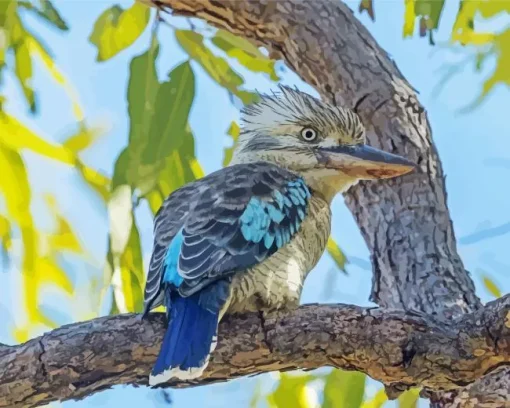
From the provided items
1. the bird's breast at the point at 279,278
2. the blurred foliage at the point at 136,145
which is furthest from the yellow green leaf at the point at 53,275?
the bird's breast at the point at 279,278

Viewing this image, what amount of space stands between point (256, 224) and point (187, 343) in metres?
0.27

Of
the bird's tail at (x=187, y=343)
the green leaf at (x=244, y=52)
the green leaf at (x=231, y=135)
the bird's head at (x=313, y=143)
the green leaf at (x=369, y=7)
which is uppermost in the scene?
the green leaf at (x=369, y=7)

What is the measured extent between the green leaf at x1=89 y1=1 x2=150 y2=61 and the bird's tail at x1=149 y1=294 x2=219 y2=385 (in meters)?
1.07

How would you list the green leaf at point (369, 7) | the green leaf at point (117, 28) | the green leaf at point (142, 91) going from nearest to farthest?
the green leaf at point (142, 91)
the green leaf at point (117, 28)
the green leaf at point (369, 7)

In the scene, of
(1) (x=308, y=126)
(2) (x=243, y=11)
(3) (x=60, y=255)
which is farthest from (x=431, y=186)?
(3) (x=60, y=255)

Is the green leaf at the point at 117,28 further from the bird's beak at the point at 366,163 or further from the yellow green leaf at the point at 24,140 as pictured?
the bird's beak at the point at 366,163

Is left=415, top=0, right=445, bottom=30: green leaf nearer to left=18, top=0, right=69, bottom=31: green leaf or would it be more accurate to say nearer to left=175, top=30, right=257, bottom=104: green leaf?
left=175, top=30, right=257, bottom=104: green leaf

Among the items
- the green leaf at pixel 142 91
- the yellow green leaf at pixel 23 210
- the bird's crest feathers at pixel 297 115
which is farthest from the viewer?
the yellow green leaf at pixel 23 210

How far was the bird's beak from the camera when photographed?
1.87 metres

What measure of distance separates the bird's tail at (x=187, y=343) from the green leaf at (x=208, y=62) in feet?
3.38

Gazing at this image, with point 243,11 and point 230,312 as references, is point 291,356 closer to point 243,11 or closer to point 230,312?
point 230,312

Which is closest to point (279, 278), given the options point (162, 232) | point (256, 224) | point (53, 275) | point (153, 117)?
point (256, 224)

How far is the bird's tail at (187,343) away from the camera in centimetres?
138

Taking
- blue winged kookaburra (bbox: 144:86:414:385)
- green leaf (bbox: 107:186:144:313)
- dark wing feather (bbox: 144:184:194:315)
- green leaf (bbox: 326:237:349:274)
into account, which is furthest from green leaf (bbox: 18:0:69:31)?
green leaf (bbox: 326:237:349:274)
